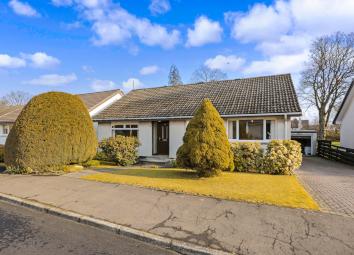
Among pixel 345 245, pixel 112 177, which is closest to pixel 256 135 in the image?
pixel 112 177

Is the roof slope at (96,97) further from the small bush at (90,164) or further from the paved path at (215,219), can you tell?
the paved path at (215,219)

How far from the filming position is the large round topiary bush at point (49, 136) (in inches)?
448

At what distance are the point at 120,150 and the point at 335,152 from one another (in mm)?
15114

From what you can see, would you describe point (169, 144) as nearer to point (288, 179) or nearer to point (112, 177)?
point (112, 177)

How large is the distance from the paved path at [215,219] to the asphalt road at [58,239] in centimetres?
48

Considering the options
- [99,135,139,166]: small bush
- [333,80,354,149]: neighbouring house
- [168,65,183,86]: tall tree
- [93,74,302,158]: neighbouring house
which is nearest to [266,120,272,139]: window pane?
[93,74,302,158]: neighbouring house

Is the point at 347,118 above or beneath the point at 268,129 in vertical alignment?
above

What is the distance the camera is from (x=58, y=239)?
4.82 meters

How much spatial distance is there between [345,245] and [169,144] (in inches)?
496

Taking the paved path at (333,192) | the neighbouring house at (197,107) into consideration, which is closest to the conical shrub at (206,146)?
the paved path at (333,192)

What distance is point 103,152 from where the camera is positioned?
1520cm

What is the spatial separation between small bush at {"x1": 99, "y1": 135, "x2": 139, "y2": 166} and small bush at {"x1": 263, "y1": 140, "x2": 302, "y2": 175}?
24.6 ft

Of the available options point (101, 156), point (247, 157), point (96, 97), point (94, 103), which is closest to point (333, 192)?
point (247, 157)

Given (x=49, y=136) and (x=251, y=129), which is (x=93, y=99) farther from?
(x=251, y=129)
